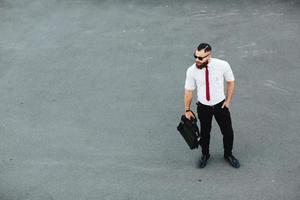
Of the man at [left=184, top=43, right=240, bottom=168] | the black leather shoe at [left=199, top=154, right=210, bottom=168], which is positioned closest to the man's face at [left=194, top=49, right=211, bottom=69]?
the man at [left=184, top=43, right=240, bottom=168]

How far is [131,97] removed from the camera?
8383mm

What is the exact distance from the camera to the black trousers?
20.4ft

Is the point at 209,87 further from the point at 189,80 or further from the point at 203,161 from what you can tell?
the point at 203,161

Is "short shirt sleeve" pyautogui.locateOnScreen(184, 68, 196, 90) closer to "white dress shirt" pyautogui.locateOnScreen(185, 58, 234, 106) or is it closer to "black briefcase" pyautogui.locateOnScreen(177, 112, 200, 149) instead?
"white dress shirt" pyautogui.locateOnScreen(185, 58, 234, 106)

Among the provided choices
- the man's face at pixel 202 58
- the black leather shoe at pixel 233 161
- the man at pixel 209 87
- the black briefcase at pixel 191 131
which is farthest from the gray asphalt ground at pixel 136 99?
the man's face at pixel 202 58

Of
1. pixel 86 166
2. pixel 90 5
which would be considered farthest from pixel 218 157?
pixel 90 5

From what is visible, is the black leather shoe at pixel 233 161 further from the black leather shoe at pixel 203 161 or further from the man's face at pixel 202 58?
the man's face at pixel 202 58

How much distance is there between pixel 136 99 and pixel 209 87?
2.56 m

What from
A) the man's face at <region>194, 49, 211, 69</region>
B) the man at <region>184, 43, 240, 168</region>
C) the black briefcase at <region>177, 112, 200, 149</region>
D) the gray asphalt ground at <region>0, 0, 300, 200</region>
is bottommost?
the gray asphalt ground at <region>0, 0, 300, 200</region>

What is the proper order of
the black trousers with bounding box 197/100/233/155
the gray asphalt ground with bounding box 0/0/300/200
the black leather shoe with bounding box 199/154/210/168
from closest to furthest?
1. the black trousers with bounding box 197/100/233/155
2. the gray asphalt ground with bounding box 0/0/300/200
3. the black leather shoe with bounding box 199/154/210/168

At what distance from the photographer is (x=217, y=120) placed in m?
6.37

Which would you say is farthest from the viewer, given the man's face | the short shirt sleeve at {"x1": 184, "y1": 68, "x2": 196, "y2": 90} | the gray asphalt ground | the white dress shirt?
the gray asphalt ground

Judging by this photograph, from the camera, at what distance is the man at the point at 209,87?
5.85 meters

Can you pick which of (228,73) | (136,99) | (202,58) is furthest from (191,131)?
(136,99)
